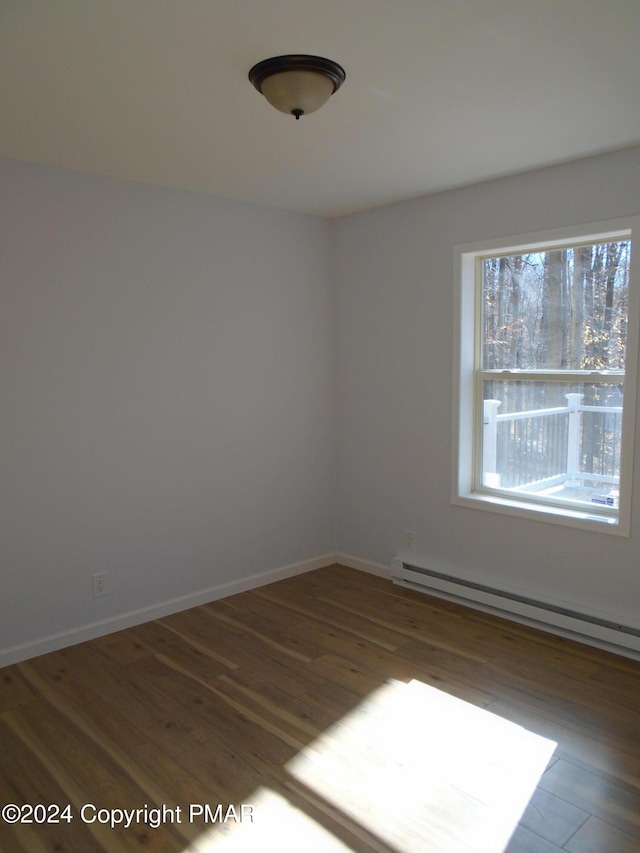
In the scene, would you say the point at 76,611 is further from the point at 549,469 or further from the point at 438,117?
the point at 438,117

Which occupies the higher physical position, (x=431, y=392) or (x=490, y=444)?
(x=431, y=392)

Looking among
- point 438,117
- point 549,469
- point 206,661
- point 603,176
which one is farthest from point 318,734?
point 603,176

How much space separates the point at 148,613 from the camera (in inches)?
151

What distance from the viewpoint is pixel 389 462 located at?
4480mm

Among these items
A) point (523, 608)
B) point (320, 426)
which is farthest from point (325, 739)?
point (320, 426)

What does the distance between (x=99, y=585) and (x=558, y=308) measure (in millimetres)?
2996

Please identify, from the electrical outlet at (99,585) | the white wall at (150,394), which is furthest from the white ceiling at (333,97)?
the electrical outlet at (99,585)

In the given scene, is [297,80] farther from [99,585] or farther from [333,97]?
[99,585]

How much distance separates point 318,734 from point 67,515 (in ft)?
5.75

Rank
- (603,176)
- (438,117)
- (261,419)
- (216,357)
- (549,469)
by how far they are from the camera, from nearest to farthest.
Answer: (438,117)
(603,176)
(549,469)
(216,357)
(261,419)

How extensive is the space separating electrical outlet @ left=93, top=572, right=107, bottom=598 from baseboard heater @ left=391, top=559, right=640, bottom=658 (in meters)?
1.87

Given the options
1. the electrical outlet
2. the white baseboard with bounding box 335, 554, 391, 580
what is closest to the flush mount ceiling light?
the electrical outlet

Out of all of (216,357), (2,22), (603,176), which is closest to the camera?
(2,22)

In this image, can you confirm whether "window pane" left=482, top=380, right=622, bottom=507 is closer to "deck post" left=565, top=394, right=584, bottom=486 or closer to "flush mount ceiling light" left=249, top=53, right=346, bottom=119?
"deck post" left=565, top=394, right=584, bottom=486
